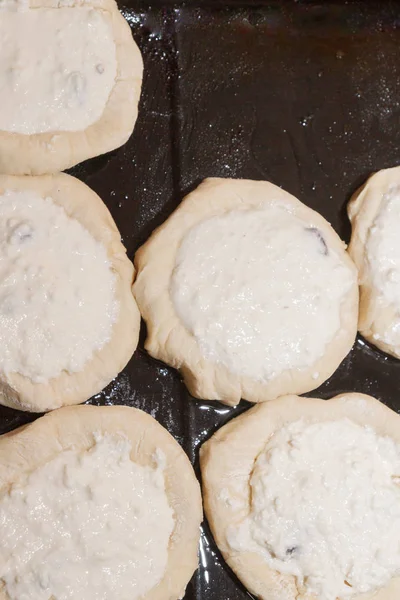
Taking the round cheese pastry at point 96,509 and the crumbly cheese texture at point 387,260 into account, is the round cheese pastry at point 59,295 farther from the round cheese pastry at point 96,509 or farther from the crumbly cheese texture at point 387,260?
the crumbly cheese texture at point 387,260

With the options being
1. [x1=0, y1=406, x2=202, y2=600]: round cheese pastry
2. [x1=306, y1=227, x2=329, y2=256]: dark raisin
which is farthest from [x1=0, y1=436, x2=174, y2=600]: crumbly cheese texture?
[x1=306, y1=227, x2=329, y2=256]: dark raisin

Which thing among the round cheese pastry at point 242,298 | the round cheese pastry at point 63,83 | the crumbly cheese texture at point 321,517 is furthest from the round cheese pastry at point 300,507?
the round cheese pastry at point 63,83

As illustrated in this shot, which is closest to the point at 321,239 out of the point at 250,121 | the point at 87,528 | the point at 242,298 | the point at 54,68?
the point at 242,298

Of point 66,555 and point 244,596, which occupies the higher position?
point 66,555

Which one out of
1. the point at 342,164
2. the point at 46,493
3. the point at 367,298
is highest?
the point at 342,164

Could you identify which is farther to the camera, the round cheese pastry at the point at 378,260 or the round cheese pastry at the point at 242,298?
the round cheese pastry at the point at 378,260

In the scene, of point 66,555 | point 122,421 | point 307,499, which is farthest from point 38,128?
point 307,499

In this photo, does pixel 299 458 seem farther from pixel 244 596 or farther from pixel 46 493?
pixel 46 493

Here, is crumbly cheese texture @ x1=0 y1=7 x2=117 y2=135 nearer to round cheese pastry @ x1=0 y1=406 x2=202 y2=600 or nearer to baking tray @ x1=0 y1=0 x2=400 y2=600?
baking tray @ x1=0 y1=0 x2=400 y2=600
